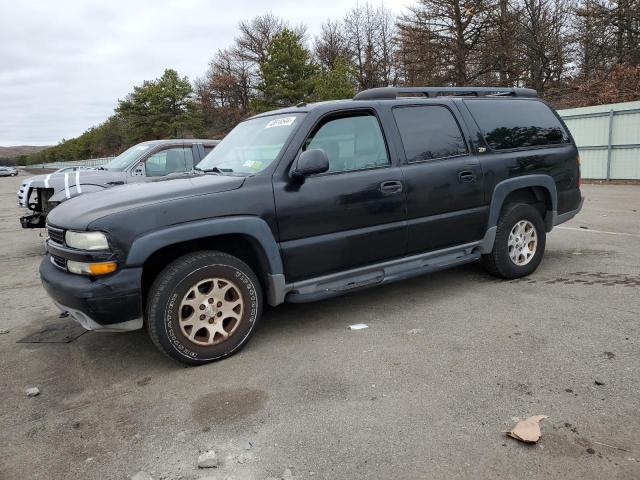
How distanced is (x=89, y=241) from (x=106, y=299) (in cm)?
40

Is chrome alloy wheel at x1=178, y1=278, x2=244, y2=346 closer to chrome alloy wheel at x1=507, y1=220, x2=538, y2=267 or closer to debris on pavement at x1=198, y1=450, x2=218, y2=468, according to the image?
debris on pavement at x1=198, y1=450, x2=218, y2=468

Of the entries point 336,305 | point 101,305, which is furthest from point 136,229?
point 336,305

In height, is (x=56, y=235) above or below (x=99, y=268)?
above

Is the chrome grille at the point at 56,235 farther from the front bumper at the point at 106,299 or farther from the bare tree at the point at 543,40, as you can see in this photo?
the bare tree at the point at 543,40

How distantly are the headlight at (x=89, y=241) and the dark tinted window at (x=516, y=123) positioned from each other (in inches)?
142

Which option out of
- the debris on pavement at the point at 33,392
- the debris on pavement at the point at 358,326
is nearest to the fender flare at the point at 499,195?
the debris on pavement at the point at 358,326

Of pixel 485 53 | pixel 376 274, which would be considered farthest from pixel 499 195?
pixel 485 53

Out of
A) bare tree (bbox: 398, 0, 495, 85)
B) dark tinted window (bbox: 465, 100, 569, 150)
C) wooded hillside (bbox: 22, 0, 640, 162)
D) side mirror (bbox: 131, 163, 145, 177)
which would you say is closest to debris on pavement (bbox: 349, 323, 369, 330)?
dark tinted window (bbox: 465, 100, 569, 150)

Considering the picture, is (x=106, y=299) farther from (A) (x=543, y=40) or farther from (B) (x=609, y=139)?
(A) (x=543, y=40)

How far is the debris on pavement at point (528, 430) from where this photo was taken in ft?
7.93

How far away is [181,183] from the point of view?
3.70 m

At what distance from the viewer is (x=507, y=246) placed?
4.99 metres

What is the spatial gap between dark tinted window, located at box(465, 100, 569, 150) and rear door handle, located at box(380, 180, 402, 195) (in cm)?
131

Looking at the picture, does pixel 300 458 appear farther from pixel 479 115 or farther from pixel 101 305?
pixel 479 115
